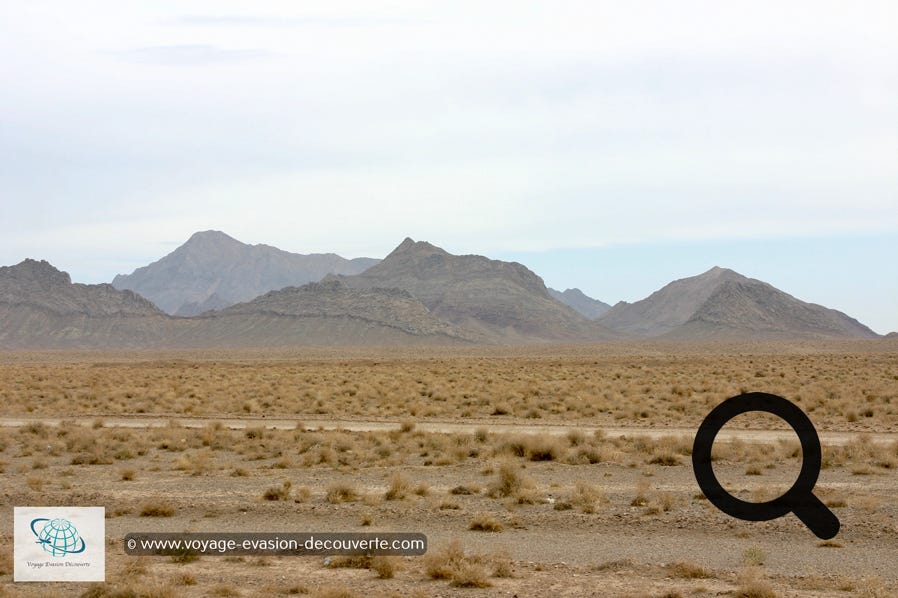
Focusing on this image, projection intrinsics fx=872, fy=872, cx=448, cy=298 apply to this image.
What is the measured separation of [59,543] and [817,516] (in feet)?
40.5

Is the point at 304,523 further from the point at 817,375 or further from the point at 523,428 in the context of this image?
the point at 817,375

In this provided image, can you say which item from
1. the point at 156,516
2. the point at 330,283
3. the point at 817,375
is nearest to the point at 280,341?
the point at 330,283

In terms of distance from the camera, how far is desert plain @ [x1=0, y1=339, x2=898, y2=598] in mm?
11516

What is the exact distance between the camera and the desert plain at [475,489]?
11.5 meters

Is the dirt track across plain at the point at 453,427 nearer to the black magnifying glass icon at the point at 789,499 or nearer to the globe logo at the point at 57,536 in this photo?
the black magnifying glass icon at the point at 789,499

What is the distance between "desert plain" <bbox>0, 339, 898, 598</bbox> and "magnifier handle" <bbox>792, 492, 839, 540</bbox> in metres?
0.20

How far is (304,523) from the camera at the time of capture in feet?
49.1

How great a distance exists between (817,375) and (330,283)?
142343mm

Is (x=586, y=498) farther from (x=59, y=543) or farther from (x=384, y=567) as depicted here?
(x=59, y=543)

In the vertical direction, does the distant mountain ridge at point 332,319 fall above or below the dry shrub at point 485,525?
above

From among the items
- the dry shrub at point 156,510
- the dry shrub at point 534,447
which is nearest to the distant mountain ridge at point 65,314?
the dry shrub at point 534,447

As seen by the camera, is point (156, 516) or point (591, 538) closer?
point (591, 538)

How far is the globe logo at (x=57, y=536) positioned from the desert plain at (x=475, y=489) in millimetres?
538

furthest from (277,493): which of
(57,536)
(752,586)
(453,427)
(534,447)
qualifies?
(453,427)
